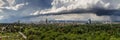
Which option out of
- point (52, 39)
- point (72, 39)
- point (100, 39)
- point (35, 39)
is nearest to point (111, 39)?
point (100, 39)

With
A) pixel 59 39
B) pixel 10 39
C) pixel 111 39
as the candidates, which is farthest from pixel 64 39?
pixel 10 39

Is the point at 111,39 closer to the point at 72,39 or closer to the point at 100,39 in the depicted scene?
the point at 100,39

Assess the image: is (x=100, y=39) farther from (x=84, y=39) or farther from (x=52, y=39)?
(x=52, y=39)

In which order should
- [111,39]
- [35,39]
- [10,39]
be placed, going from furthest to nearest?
[10,39] < [35,39] < [111,39]

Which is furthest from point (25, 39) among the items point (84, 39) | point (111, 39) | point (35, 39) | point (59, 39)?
point (111, 39)

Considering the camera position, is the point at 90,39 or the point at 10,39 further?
the point at 10,39

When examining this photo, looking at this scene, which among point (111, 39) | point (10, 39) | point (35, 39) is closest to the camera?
point (111, 39)

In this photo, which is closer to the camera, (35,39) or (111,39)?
(111,39)
